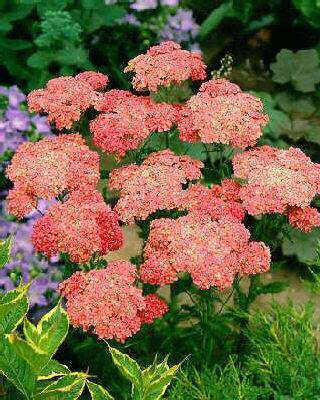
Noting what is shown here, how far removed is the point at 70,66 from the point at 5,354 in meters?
3.33

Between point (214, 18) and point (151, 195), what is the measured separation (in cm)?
306

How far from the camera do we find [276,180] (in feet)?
7.91

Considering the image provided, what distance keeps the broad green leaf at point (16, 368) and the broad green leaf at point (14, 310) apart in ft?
0.37

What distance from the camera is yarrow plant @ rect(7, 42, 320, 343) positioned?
2.18 meters

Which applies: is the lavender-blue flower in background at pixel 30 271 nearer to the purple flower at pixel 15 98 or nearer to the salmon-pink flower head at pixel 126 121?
the salmon-pink flower head at pixel 126 121

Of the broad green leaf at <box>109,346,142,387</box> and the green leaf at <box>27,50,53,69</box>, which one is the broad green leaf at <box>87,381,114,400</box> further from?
the green leaf at <box>27,50,53,69</box>

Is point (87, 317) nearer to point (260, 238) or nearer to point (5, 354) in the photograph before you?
point (5, 354)

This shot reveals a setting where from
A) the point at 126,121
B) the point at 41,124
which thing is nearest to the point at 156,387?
the point at 126,121

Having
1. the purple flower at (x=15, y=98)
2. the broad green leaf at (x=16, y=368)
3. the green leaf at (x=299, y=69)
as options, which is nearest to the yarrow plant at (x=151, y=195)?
the broad green leaf at (x=16, y=368)

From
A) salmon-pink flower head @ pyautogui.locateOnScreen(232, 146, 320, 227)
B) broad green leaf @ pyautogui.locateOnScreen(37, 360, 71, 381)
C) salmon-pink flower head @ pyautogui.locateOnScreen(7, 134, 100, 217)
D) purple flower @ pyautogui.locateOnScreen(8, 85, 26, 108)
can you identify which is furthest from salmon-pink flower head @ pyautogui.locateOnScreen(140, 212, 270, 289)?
purple flower @ pyautogui.locateOnScreen(8, 85, 26, 108)

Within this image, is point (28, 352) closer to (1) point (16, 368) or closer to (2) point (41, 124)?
(1) point (16, 368)

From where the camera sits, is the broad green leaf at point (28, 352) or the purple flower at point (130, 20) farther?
the purple flower at point (130, 20)

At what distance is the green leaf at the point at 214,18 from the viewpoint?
16.6 ft

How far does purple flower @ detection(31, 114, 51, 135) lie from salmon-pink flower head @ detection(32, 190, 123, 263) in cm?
129
